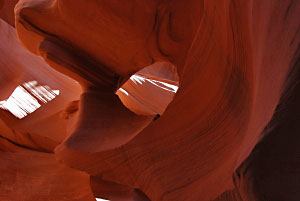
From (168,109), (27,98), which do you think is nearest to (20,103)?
(27,98)

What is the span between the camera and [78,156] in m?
1.42

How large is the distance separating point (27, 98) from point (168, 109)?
5.44ft

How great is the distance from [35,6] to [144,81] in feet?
4.27

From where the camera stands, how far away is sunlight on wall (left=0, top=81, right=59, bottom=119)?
2.42 m

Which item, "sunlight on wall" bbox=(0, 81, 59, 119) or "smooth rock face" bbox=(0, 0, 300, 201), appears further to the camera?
"sunlight on wall" bbox=(0, 81, 59, 119)

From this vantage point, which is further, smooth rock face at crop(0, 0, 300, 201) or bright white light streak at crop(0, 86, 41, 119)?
bright white light streak at crop(0, 86, 41, 119)

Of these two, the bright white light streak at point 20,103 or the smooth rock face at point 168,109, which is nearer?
the smooth rock face at point 168,109

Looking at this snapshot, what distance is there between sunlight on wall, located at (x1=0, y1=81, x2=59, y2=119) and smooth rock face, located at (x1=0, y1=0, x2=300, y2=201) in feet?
0.22

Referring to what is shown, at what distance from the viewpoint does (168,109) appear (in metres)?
1.29

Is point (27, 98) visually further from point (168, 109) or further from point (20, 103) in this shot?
point (168, 109)

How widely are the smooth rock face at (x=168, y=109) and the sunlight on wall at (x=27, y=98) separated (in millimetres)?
66

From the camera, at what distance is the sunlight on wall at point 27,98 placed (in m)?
2.42

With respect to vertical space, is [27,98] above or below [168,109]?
above

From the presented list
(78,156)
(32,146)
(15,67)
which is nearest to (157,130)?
(78,156)
